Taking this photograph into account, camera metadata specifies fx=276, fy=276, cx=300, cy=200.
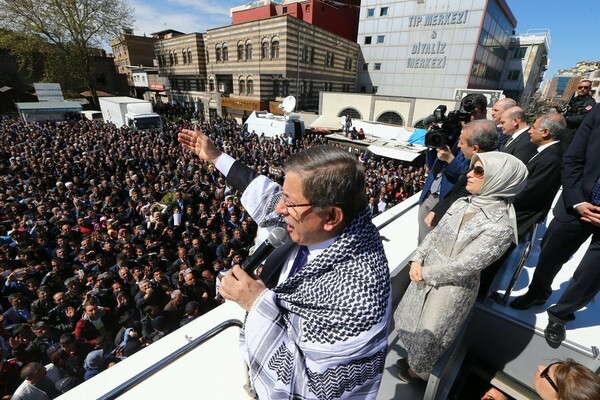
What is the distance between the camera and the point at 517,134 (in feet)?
10.1

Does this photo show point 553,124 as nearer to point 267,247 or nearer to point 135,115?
point 267,247

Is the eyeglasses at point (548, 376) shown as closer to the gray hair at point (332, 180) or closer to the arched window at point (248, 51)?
the gray hair at point (332, 180)

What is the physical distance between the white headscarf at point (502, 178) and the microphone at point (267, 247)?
1.39 metres

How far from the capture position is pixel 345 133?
62.6ft

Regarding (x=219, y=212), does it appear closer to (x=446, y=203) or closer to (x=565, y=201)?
(x=446, y=203)

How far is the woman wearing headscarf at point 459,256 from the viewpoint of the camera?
5.53 feet

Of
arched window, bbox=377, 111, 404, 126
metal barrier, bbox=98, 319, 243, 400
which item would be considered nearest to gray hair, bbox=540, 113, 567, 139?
metal barrier, bbox=98, 319, 243, 400

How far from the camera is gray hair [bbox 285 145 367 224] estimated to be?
39.8 inches

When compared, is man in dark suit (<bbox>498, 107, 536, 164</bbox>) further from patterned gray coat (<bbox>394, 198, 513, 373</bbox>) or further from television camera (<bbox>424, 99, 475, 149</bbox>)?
patterned gray coat (<bbox>394, 198, 513, 373</bbox>)

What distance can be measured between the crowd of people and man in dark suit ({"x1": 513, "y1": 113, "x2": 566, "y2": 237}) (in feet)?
9.90

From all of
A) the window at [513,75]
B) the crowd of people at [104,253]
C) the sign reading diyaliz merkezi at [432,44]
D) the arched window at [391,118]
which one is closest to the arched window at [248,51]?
the arched window at [391,118]

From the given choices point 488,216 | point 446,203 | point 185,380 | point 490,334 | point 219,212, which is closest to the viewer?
point 185,380

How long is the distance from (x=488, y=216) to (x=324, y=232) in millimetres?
1244

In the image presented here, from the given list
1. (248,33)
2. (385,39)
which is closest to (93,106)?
(248,33)
